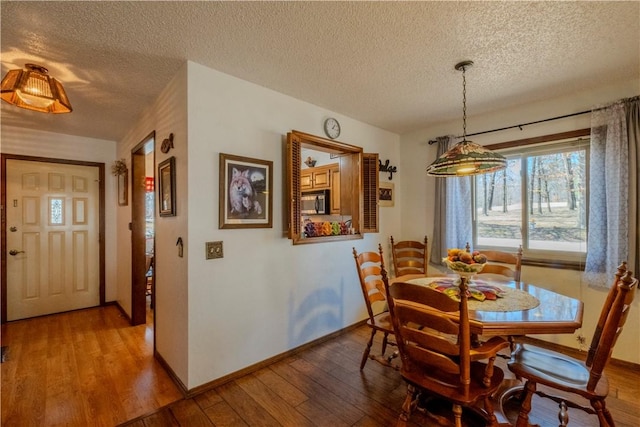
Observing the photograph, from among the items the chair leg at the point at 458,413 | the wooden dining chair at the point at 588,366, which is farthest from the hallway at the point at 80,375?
the wooden dining chair at the point at 588,366

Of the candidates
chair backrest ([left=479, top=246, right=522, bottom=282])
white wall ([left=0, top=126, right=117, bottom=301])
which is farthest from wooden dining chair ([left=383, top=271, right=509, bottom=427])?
white wall ([left=0, top=126, right=117, bottom=301])

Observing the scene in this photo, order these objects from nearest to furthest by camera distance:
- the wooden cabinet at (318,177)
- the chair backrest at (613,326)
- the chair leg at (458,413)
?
the chair backrest at (613,326) → the chair leg at (458,413) → the wooden cabinet at (318,177)

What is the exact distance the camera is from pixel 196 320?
6.82 ft

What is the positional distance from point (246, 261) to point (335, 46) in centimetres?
176

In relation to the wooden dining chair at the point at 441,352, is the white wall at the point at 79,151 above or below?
above

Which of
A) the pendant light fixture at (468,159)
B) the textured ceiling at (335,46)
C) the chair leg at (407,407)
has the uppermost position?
the textured ceiling at (335,46)

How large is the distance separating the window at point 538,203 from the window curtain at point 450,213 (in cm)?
16

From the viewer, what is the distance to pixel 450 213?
3377mm

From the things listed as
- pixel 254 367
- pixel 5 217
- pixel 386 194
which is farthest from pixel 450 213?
pixel 5 217

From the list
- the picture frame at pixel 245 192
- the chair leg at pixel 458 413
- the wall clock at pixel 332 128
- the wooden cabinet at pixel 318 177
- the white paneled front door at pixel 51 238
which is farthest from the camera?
the wooden cabinet at pixel 318 177

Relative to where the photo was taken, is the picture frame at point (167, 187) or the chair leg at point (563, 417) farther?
the picture frame at point (167, 187)

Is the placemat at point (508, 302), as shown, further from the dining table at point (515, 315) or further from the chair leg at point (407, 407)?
the chair leg at point (407, 407)

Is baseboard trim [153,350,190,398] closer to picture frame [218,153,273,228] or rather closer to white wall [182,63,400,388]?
white wall [182,63,400,388]

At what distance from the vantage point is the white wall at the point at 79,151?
3525 mm
